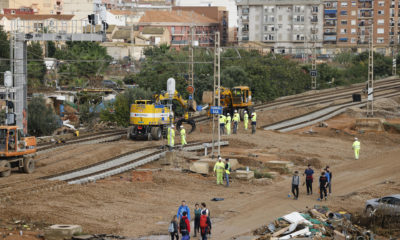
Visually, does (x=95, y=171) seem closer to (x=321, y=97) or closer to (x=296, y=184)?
(x=296, y=184)

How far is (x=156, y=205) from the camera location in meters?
27.8

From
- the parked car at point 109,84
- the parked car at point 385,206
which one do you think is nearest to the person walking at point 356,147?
the parked car at point 385,206

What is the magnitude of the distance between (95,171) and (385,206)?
14420 mm

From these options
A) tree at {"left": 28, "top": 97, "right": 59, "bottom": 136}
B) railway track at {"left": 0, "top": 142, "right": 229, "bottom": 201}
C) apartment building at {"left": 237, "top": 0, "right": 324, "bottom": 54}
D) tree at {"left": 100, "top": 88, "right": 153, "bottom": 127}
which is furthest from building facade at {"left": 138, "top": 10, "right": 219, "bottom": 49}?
railway track at {"left": 0, "top": 142, "right": 229, "bottom": 201}

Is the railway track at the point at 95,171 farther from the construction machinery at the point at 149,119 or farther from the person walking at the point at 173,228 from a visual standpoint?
the person walking at the point at 173,228

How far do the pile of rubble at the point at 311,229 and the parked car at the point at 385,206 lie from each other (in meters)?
1.43

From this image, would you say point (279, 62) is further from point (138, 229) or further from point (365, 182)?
point (138, 229)

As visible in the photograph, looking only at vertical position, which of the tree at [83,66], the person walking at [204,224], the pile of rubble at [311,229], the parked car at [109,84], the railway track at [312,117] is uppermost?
the tree at [83,66]

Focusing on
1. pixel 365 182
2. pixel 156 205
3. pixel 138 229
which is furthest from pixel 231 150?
pixel 138 229

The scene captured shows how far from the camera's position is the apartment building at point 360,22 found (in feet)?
420

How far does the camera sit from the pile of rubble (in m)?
22.2

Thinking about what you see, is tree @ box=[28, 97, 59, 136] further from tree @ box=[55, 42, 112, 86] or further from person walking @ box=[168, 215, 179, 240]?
person walking @ box=[168, 215, 179, 240]

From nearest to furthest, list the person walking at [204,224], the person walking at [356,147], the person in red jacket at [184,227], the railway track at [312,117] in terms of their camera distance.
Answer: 1. the person in red jacket at [184,227]
2. the person walking at [204,224]
3. the person walking at [356,147]
4. the railway track at [312,117]

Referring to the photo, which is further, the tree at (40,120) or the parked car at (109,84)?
the parked car at (109,84)
